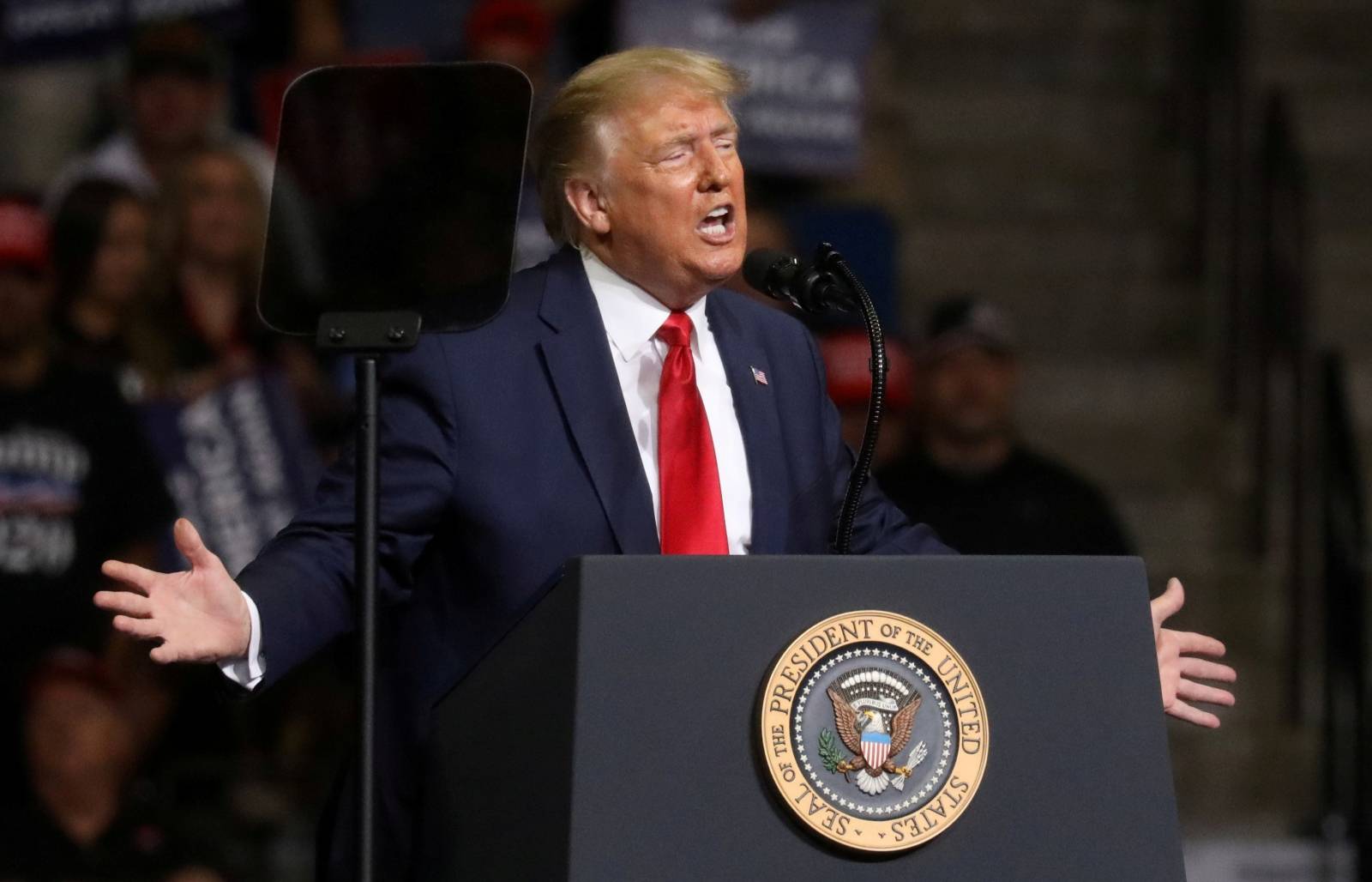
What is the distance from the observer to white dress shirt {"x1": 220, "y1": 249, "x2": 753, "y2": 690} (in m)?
2.52

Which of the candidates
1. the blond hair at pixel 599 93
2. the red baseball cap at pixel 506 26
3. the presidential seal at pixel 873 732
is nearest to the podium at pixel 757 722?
the presidential seal at pixel 873 732

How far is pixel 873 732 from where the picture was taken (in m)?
2.01

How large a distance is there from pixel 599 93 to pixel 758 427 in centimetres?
42

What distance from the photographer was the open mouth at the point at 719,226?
8.36ft

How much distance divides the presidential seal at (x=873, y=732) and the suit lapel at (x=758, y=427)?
1.63 ft

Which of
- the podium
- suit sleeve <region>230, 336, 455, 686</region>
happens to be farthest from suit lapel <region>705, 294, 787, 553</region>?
the podium

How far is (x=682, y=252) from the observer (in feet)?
8.34

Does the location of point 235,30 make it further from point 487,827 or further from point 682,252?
point 487,827

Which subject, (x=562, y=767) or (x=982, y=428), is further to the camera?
(x=982, y=428)

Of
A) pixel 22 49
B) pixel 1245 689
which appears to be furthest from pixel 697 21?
pixel 1245 689

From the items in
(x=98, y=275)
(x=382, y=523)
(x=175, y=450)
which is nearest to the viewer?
(x=382, y=523)

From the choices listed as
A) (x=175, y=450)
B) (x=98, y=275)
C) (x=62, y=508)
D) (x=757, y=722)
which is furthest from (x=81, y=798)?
(x=757, y=722)

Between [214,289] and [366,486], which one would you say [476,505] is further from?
[214,289]

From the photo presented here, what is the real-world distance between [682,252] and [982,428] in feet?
9.50
